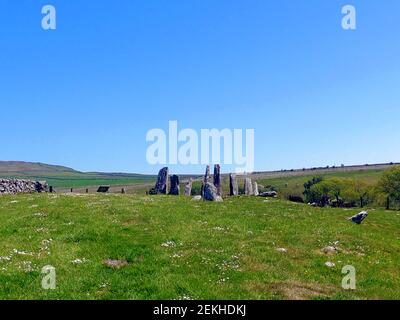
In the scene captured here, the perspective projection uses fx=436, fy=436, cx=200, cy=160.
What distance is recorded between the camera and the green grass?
59.6 feet

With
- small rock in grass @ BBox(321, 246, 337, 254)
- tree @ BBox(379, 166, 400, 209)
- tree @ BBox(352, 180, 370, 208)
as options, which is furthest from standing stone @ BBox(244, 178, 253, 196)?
tree @ BBox(352, 180, 370, 208)

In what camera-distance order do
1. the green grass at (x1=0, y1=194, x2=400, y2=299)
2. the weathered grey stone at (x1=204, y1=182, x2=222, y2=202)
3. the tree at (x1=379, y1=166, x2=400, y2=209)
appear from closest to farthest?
the green grass at (x1=0, y1=194, x2=400, y2=299)
the weathered grey stone at (x1=204, y1=182, x2=222, y2=202)
the tree at (x1=379, y1=166, x2=400, y2=209)

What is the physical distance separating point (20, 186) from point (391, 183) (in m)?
88.4

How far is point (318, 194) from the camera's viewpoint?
437ft

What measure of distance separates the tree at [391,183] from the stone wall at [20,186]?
82.8 meters

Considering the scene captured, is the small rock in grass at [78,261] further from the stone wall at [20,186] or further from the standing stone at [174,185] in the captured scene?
the standing stone at [174,185]

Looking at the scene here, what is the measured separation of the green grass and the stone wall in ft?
64.9

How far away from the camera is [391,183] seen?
110 m

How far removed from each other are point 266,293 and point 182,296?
Result: 3542 mm

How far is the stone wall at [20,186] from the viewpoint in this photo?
186 feet

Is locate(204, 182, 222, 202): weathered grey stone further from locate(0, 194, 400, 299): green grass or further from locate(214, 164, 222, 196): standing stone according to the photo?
locate(214, 164, 222, 196): standing stone

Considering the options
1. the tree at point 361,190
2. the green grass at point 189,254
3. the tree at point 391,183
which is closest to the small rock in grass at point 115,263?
the green grass at point 189,254
